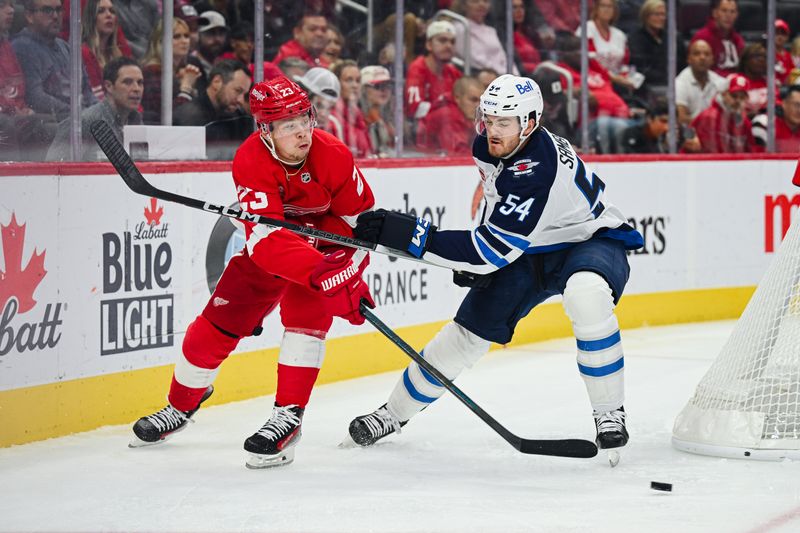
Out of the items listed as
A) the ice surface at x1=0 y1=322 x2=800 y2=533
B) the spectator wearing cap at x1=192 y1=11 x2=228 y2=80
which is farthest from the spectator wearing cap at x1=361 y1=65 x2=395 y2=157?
the ice surface at x1=0 y1=322 x2=800 y2=533

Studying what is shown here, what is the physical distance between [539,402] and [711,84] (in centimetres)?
325

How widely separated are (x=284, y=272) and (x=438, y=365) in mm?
600

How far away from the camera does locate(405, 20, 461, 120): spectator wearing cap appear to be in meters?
5.59

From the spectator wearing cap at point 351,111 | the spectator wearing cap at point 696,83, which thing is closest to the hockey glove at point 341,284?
the spectator wearing cap at point 351,111

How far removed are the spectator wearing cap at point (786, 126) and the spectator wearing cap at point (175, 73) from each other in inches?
145

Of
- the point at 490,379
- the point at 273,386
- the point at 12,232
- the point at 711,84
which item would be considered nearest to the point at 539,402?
the point at 490,379

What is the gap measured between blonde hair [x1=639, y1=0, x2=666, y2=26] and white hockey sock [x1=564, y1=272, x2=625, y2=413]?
3.65 m

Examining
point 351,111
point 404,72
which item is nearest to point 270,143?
point 351,111

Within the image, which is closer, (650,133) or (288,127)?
(288,127)

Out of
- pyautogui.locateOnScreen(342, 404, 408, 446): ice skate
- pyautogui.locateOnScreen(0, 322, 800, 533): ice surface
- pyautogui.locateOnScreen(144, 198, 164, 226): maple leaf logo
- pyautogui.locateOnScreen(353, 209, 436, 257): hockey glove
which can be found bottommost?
pyautogui.locateOnScreen(0, 322, 800, 533): ice surface

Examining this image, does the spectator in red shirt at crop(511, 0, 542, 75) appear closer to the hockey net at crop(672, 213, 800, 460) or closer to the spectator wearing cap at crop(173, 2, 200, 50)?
the spectator wearing cap at crop(173, 2, 200, 50)

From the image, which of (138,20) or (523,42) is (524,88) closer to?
(138,20)

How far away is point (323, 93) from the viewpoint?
511cm

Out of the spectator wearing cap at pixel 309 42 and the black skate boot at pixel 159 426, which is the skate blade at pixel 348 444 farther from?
the spectator wearing cap at pixel 309 42
